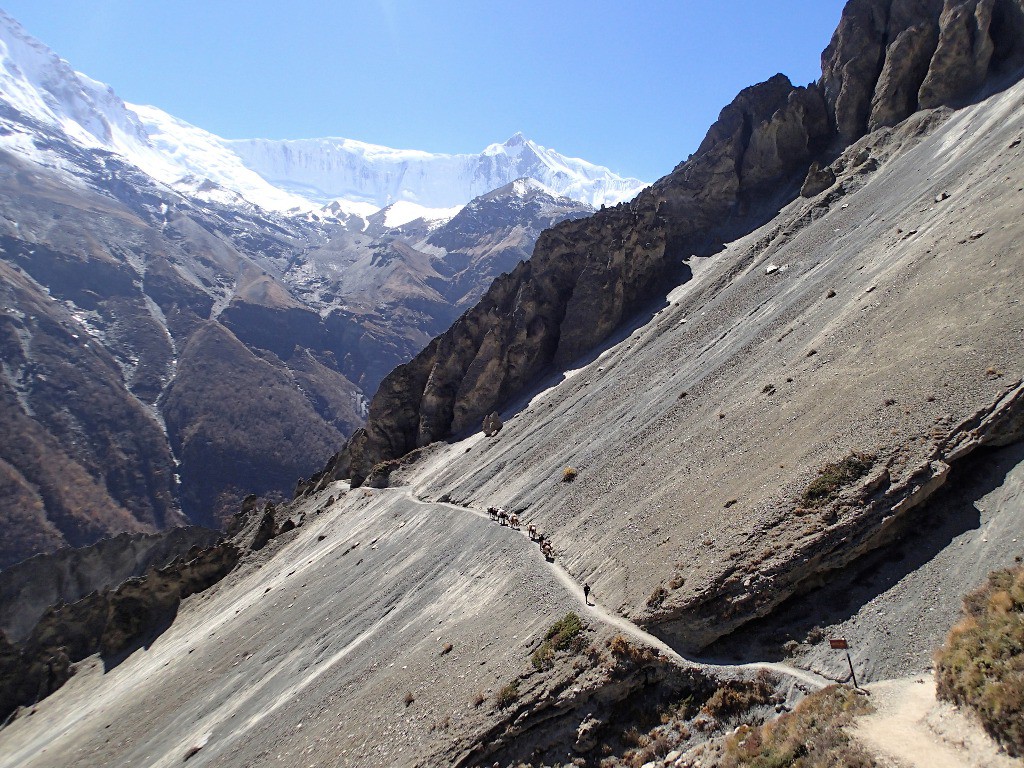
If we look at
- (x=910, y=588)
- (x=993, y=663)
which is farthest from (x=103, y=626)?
(x=993, y=663)

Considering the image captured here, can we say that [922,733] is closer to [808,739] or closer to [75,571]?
[808,739]

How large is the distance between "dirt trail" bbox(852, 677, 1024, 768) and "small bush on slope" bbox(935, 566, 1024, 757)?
27 cm

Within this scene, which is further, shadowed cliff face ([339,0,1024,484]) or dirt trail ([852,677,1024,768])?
shadowed cliff face ([339,0,1024,484])

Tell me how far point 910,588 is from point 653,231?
55.1 meters

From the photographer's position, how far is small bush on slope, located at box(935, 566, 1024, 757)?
1027 cm

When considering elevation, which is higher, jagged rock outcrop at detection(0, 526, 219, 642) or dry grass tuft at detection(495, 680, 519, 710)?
jagged rock outcrop at detection(0, 526, 219, 642)

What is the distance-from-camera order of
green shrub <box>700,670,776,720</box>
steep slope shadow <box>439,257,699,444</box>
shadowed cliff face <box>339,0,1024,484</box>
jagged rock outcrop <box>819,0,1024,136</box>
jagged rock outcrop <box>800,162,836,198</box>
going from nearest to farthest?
green shrub <box>700,670,776,720</box> < jagged rock outcrop <box>819,0,1024,136</box> < jagged rock outcrop <box>800,162,836,198</box> < steep slope shadow <box>439,257,699,444</box> < shadowed cliff face <box>339,0,1024,484</box>

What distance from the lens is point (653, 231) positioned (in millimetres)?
65875

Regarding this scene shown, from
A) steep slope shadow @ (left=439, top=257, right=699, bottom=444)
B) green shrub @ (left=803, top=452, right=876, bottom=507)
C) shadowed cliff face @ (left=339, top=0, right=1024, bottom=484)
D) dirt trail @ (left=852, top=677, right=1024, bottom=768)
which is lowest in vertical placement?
dirt trail @ (left=852, top=677, right=1024, bottom=768)

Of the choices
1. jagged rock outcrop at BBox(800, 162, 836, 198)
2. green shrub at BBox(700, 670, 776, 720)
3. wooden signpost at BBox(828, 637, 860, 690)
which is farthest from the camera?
jagged rock outcrop at BBox(800, 162, 836, 198)

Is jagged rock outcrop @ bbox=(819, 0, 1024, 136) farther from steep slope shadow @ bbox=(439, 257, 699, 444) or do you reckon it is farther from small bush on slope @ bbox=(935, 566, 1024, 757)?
small bush on slope @ bbox=(935, 566, 1024, 757)

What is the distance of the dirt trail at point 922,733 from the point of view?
10.3 meters

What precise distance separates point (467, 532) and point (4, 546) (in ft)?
576

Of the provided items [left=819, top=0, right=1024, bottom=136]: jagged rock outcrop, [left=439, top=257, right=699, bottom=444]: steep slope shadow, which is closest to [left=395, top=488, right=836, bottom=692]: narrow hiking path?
[left=439, top=257, right=699, bottom=444]: steep slope shadow
